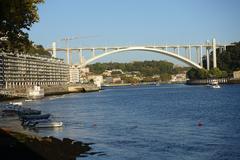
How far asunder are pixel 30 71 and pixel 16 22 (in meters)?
107

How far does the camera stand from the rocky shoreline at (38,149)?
18267 mm

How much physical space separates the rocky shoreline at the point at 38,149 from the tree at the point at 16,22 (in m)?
3.99

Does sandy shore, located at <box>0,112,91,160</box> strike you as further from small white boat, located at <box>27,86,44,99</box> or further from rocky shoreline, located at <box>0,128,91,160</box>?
small white boat, located at <box>27,86,44,99</box>

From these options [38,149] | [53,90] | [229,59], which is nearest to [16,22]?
[38,149]

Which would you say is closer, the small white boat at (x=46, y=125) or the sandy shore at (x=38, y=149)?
the sandy shore at (x=38, y=149)

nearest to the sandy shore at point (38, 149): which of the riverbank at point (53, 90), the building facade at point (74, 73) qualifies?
the riverbank at point (53, 90)

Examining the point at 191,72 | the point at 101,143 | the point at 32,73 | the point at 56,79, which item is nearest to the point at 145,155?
the point at 101,143

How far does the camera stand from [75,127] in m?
36.2

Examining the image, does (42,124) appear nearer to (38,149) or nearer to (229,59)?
(38,149)

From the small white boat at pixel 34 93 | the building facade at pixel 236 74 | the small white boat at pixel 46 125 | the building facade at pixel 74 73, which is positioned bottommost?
the small white boat at pixel 46 125

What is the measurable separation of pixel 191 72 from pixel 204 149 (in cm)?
15287

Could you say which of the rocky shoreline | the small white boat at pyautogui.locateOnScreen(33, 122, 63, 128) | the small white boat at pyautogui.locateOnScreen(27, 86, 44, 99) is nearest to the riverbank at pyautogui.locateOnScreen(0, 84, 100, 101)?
the small white boat at pyautogui.locateOnScreen(27, 86, 44, 99)

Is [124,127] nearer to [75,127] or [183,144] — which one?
[75,127]

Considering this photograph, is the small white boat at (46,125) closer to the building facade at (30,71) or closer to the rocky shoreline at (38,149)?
the rocky shoreline at (38,149)
